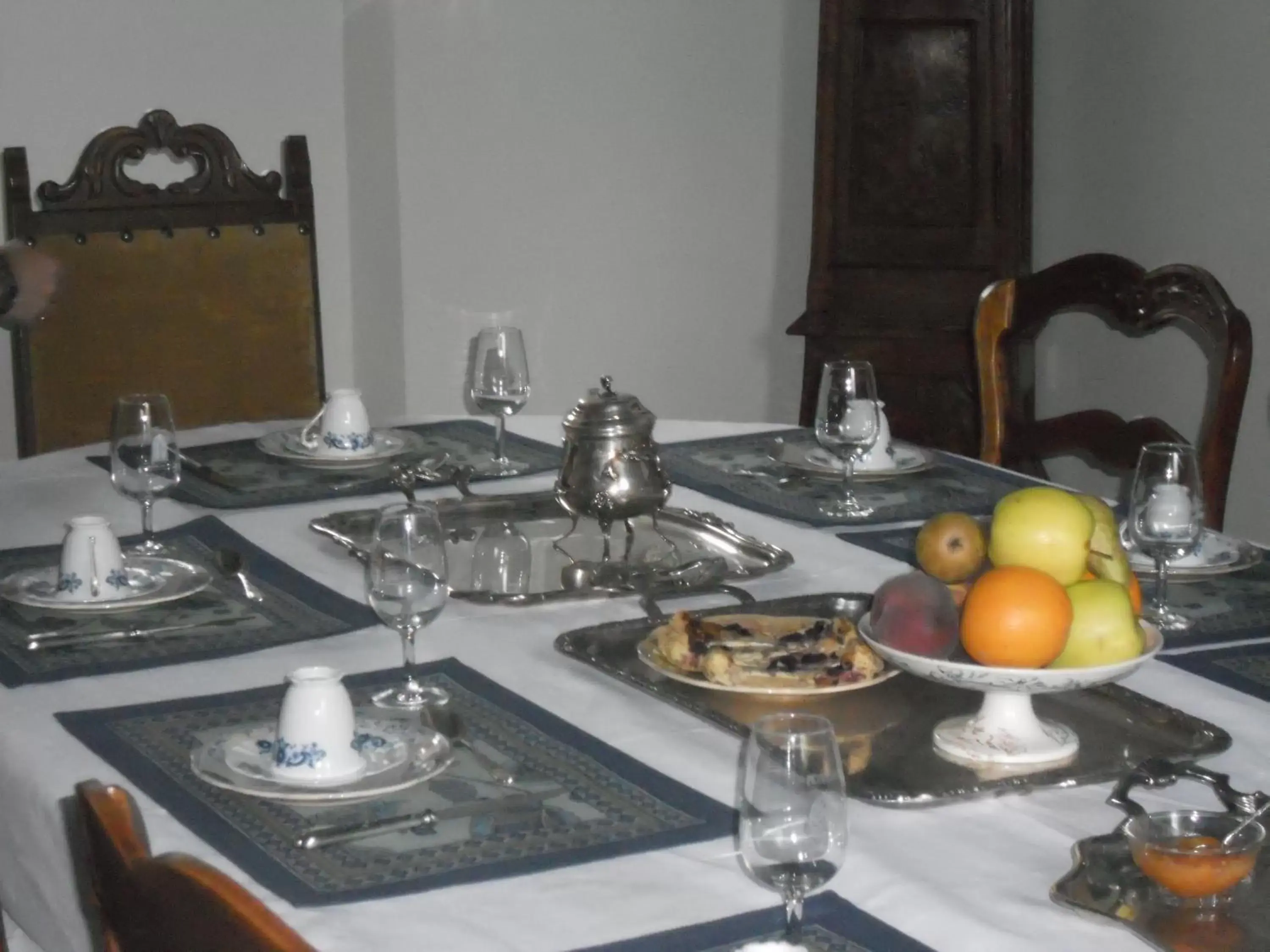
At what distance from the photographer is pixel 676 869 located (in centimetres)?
97

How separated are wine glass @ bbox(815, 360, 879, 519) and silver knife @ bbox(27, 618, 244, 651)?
70 centimetres

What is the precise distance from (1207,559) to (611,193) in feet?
6.78

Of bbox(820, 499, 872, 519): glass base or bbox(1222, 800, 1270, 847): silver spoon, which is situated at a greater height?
bbox(820, 499, 872, 519): glass base

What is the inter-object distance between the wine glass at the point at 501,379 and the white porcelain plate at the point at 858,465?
32 cm

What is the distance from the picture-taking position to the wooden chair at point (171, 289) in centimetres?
251

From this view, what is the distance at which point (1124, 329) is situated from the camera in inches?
89.2

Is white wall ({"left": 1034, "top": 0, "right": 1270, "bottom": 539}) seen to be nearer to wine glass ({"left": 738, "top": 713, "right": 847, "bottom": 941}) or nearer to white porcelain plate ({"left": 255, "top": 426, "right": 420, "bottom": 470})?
white porcelain plate ({"left": 255, "top": 426, "right": 420, "bottom": 470})

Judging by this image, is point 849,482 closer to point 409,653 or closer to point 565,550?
point 565,550

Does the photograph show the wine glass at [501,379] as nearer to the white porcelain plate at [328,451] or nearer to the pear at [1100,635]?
the white porcelain plate at [328,451]

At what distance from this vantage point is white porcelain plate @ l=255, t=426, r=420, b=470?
2021 millimetres

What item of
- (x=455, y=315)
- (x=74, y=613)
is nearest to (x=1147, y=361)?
(x=455, y=315)

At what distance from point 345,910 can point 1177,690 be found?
672 millimetres

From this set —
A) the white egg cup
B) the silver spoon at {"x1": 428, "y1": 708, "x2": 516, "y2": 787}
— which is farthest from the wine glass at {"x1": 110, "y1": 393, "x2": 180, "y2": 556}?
the white egg cup

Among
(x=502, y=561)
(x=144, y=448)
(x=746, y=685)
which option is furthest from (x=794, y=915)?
(x=144, y=448)
